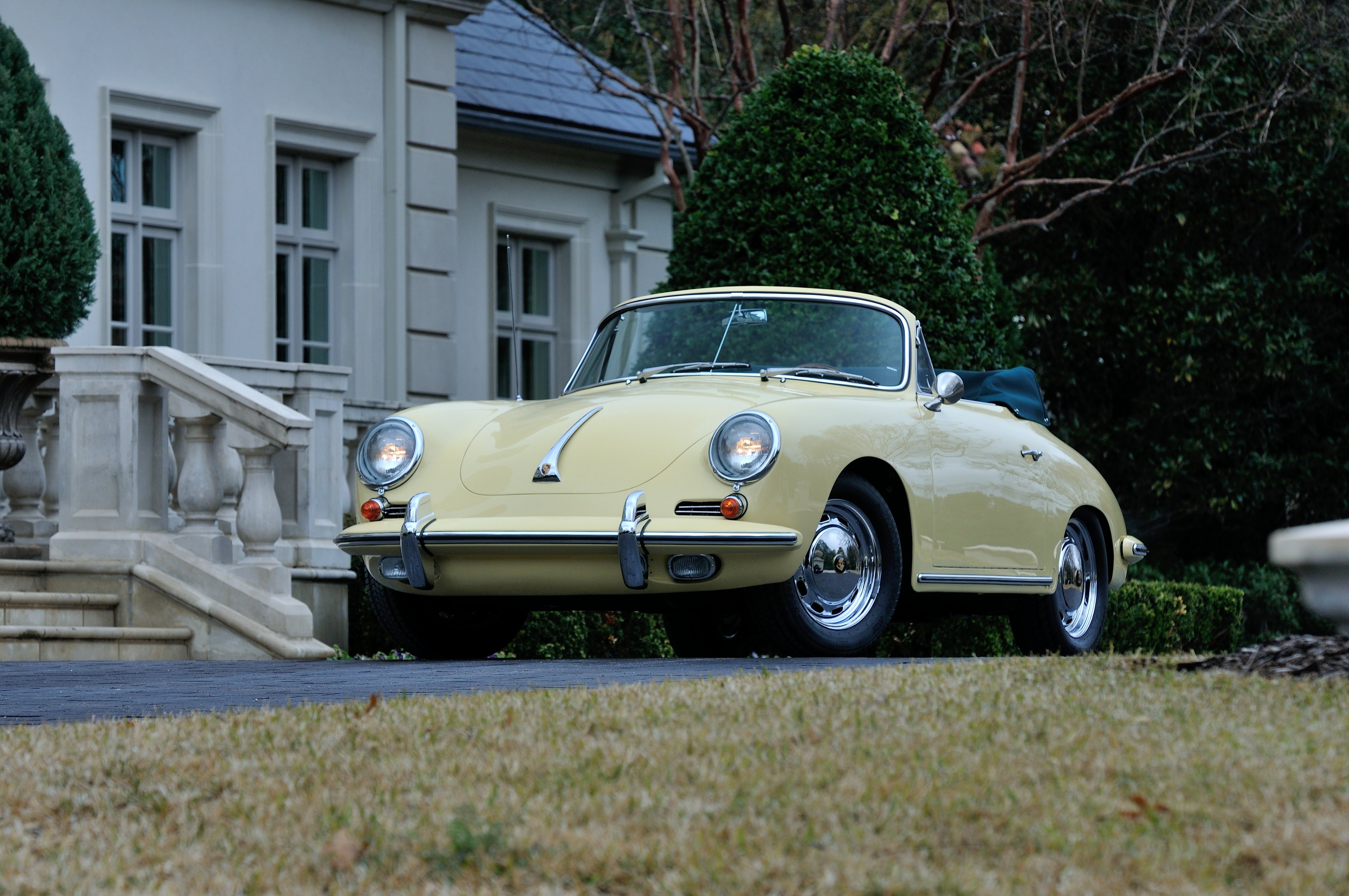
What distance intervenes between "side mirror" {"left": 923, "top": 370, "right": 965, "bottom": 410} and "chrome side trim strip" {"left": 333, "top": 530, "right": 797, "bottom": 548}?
140cm

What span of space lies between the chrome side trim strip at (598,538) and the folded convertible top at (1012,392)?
2.42 metres

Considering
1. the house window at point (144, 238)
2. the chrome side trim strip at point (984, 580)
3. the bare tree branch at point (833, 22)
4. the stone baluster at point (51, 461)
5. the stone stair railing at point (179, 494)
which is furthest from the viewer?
the bare tree branch at point (833, 22)

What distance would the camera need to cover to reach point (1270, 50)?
718 inches

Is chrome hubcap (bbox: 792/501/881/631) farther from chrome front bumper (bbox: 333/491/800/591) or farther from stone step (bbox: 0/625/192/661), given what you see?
stone step (bbox: 0/625/192/661)

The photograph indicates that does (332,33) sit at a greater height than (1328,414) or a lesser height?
greater

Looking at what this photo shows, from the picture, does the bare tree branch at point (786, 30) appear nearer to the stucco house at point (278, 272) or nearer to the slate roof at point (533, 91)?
the slate roof at point (533, 91)

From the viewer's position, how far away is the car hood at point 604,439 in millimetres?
7109

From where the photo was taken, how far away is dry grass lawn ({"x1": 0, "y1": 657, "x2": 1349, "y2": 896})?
3.21 m

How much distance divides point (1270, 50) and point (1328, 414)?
3560 mm

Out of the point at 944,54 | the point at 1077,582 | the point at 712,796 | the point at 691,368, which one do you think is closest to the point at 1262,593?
the point at 944,54

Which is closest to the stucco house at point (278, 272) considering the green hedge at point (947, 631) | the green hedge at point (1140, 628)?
the green hedge at point (947, 631)

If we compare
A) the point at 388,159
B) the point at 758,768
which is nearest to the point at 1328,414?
the point at 388,159

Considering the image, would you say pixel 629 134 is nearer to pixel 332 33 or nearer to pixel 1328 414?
pixel 332 33

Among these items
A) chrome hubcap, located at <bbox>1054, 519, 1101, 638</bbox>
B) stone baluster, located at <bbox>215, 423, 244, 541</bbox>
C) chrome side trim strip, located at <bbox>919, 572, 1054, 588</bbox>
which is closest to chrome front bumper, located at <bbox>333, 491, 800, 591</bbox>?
chrome side trim strip, located at <bbox>919, 572, 1054, 588</bbox>
